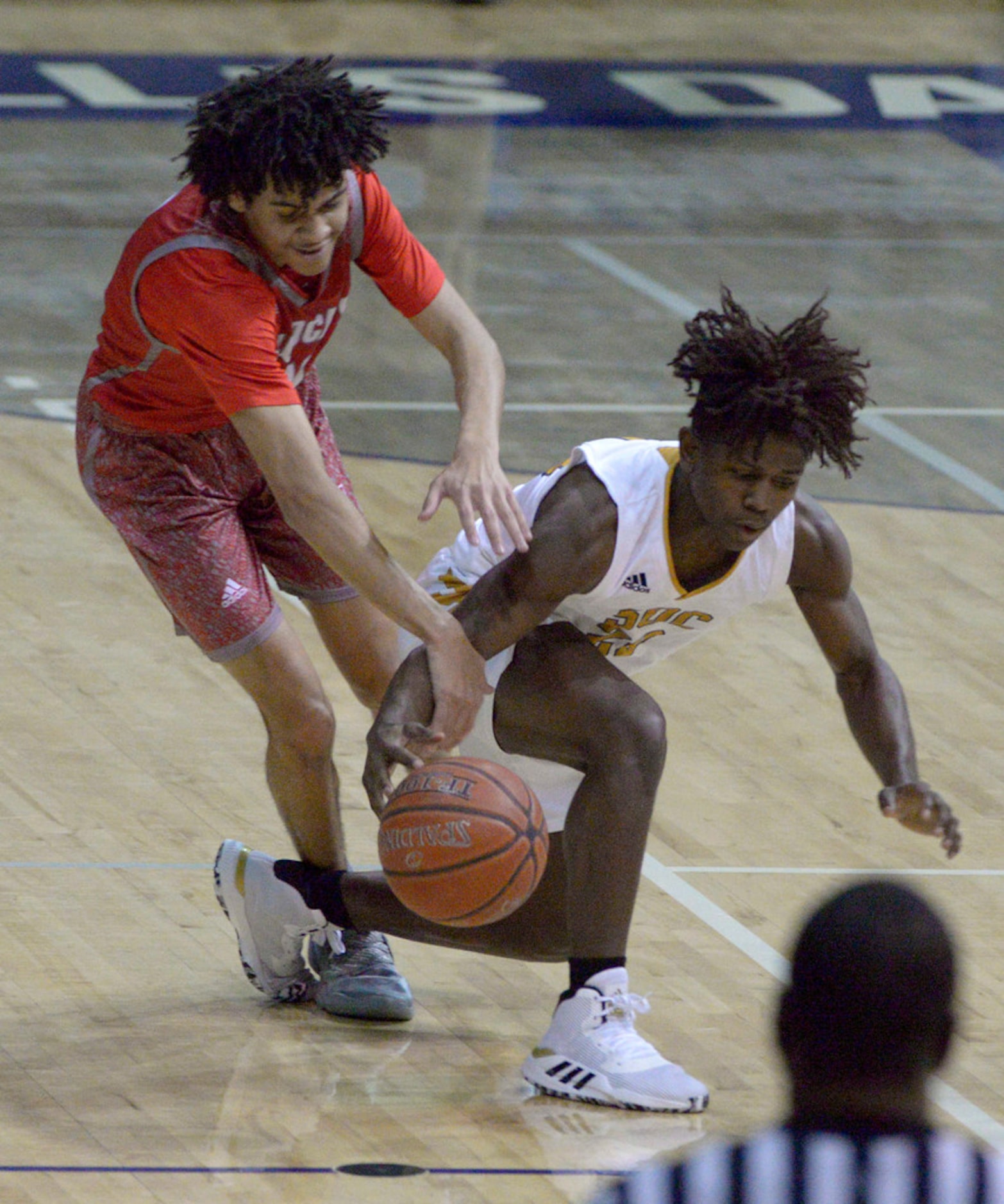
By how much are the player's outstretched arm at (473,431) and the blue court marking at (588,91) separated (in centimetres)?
1112

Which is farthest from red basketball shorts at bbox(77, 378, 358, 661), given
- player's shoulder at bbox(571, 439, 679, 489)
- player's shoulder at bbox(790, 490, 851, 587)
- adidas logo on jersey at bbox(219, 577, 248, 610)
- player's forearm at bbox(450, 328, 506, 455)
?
player's shoulder at bbox(790, 490, 851, 587)

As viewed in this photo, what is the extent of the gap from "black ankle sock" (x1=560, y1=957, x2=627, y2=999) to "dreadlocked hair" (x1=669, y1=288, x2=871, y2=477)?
961mm

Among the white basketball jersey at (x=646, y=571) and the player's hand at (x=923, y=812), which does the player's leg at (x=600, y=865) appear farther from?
the player's hand at (x=923, y=812)

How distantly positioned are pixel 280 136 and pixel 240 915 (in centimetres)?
154

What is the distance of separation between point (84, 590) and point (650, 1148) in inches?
145

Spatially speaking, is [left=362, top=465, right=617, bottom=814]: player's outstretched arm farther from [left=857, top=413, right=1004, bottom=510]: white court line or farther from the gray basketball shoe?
[left=857, top=413, right=1004, bottom=510]: white court line

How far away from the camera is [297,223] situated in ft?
13.3

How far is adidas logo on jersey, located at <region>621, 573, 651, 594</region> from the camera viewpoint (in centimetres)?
421

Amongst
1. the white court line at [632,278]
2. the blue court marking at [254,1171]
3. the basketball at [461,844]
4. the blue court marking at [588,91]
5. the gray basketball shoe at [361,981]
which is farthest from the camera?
the blue court marking at [588,91]

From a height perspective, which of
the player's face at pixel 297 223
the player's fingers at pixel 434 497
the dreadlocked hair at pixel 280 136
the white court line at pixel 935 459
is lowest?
the white court line at pixel 935 459

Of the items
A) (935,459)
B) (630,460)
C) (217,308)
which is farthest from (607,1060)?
(935,459)

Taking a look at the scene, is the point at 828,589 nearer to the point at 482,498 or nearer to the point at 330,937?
the point at 482,498

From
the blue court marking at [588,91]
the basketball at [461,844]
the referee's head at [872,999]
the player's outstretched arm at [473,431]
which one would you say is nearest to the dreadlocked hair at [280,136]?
the player's outstretched arm at [473,431]

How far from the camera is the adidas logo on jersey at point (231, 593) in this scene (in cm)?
436
